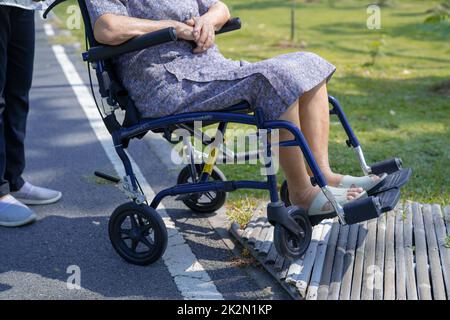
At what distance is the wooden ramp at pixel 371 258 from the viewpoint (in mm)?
3096

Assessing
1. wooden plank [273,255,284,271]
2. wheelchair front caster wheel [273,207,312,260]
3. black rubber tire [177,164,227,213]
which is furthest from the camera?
black rubber tire [177,164,227,213]

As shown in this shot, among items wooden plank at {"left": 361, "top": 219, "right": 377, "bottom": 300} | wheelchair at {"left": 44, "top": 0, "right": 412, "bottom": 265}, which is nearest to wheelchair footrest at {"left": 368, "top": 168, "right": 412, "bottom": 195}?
wheelchair at {"left": 44, "top": 0, "right": 412, "bottom": 265}

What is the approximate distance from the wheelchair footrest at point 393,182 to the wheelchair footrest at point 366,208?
0.53ft

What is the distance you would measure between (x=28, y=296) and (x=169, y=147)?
253 centimetres

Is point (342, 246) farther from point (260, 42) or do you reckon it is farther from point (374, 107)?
point (260, 42)

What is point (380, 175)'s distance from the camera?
3.61m

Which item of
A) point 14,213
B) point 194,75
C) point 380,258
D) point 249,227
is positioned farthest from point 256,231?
point 14,213

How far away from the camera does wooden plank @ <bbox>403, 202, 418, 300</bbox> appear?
3089 millimetres

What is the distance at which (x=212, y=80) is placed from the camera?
11.1 feet

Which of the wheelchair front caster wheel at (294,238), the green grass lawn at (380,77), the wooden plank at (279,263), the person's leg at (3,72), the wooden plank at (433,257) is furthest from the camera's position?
the green grass lawn at (380,77)

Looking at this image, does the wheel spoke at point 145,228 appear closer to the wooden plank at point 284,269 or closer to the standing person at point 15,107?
the wooden plank at point 284,269

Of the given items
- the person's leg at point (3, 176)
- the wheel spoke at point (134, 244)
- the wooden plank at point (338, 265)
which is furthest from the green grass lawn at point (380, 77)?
the person's leg at point (3, 176)

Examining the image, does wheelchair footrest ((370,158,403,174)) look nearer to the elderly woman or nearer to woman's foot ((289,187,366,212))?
the elderly woman

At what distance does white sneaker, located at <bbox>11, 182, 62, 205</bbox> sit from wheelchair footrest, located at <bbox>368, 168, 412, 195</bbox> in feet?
6.91
